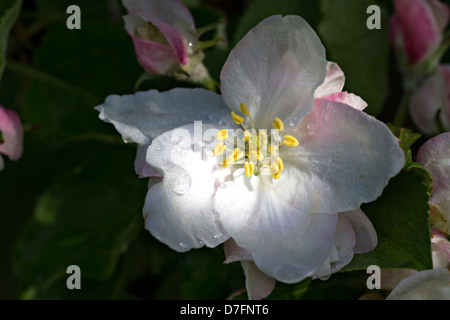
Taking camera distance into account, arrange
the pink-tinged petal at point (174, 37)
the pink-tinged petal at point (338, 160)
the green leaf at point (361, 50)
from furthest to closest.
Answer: the green leaf at point (361, 50) < the pink-tinged petal at point (174, 37) < the pink-tinged petal at point (338, 160)

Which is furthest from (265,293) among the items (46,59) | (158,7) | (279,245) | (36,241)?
(46,59)

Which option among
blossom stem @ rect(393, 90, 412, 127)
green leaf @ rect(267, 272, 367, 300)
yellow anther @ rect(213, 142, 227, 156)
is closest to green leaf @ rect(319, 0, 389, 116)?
blossom stem @ rect(393, 90, 412, 127)

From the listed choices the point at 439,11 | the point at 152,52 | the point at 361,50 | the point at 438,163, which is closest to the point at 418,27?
the point at 439,11

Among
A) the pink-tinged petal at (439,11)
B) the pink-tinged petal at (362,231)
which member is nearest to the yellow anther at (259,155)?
the pink-tinged petal at (362,231)

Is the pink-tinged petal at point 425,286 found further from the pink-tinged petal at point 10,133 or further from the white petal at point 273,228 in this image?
the pink-tinged petal at point 10,133

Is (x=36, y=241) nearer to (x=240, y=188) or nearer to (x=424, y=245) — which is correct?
(x=240, y=188)

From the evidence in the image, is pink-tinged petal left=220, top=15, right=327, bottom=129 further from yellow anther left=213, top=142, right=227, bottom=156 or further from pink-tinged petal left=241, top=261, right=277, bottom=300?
pink-tinged petal left=241, top=261, right=277, bottom=300
